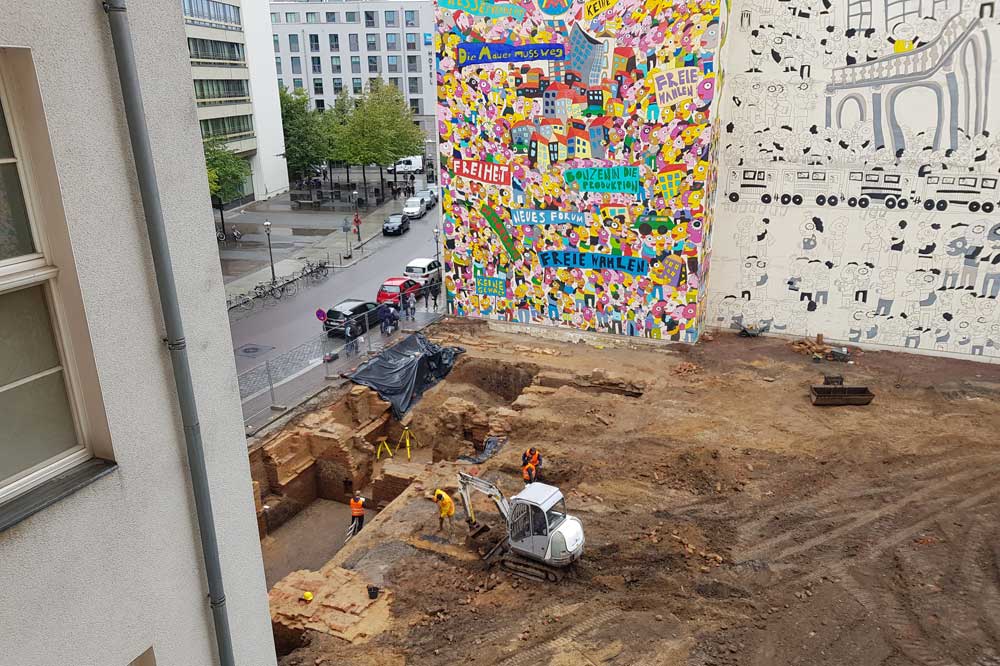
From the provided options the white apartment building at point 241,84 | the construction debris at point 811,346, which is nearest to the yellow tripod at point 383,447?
the construction debris at point 811,346

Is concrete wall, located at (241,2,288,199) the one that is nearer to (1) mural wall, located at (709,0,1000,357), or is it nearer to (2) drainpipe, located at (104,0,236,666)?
(1) mural wall, located at (709,0,1000,357)

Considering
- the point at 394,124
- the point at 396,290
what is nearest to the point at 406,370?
the point at 396,290

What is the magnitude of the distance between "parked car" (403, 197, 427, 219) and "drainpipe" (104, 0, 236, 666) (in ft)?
145

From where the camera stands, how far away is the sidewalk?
36263 mm

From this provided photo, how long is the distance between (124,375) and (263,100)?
52.5m

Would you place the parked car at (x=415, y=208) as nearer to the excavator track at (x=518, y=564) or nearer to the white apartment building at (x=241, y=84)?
the white apartment building at (x=241, y=84)

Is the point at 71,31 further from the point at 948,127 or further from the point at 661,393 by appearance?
the point at 948,127

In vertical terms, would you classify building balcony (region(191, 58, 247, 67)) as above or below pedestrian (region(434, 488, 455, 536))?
above

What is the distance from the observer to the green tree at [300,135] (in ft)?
179

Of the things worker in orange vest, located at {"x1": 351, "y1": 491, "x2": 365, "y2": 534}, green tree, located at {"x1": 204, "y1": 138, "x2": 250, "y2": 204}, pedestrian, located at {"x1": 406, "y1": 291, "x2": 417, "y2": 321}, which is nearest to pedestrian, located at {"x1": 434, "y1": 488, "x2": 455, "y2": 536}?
worker in orange vest, located at {"x1": 351, "y1": 491, "x2": 365, "y2": 534}

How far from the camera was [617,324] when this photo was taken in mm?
25047

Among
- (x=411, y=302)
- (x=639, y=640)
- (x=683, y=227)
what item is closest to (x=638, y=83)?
(x=683, y=227)

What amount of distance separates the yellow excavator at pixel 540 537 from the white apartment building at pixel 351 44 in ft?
207

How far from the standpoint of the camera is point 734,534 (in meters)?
15.3
